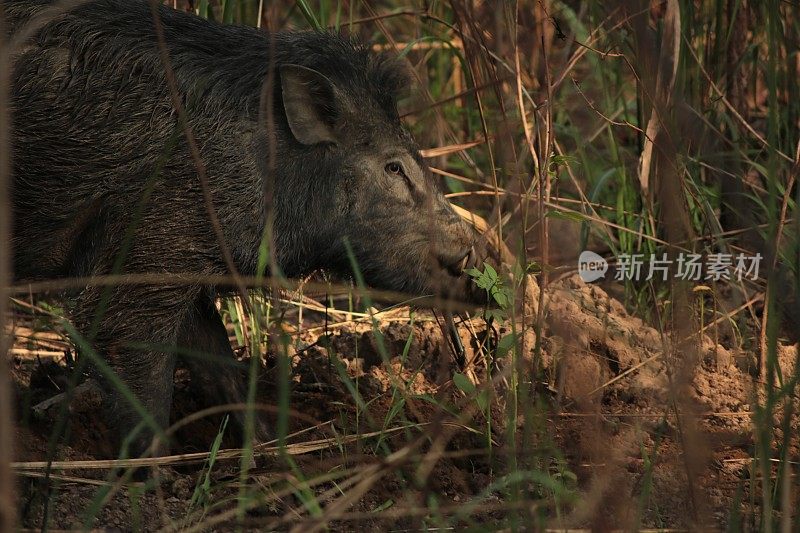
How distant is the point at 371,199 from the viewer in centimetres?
402

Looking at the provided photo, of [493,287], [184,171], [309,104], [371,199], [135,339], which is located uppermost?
[309,104]

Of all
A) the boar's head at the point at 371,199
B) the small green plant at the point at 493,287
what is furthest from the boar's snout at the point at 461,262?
the small green plant at the point at 493,287

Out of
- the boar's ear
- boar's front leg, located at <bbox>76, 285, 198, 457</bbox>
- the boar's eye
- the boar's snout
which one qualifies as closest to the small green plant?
the boar's snout

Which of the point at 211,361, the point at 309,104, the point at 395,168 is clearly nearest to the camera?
the point at 309,104

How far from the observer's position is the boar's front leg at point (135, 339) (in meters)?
3.81

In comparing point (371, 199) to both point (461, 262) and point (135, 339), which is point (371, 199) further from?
point (135, 339)

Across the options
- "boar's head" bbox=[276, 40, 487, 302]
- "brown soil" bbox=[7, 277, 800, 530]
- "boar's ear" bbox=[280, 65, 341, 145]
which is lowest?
"brown soil" bbox=[7, 277, 800, 530]

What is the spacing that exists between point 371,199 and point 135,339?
0.97 m

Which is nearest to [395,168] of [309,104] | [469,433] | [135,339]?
[309,104]

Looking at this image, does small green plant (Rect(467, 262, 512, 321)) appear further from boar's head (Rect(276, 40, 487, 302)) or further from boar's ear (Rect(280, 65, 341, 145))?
boar's ear (Rect(280, 65, 341, 145))

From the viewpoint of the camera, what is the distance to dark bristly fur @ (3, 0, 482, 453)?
149 inches

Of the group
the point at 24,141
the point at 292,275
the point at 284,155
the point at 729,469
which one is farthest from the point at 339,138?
the point at 729,469

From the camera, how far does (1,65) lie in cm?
201

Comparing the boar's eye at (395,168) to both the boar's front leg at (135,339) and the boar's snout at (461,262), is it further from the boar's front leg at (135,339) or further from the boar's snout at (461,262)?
the boar's front leg at (135,339)
